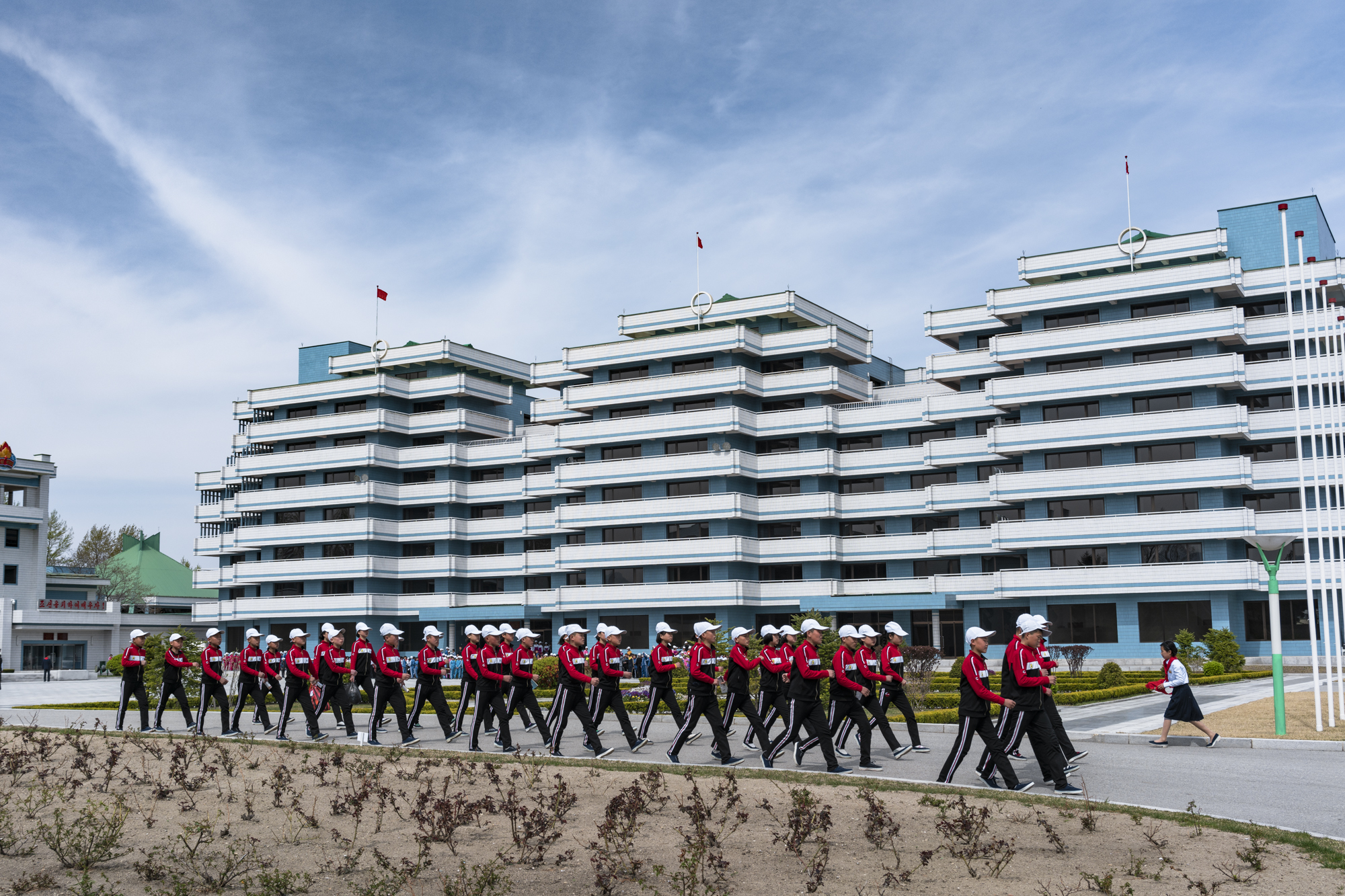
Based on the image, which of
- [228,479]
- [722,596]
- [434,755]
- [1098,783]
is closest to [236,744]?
[434,755]

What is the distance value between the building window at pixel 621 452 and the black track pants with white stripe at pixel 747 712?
4326 cm

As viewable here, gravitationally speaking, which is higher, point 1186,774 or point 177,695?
point 177,695

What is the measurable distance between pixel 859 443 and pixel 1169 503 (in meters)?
16.1

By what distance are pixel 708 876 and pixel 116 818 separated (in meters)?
5.77

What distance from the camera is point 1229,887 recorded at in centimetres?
928

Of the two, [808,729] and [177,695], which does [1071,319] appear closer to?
[808,729]

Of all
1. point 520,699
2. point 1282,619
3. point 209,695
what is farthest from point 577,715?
point 1282,619

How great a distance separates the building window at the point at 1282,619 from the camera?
46.7 metres

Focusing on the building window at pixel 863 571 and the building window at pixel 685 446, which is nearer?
the building window at pixel 863 571

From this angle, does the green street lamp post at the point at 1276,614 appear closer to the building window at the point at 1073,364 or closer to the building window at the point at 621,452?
the building window at the point at 1073,364

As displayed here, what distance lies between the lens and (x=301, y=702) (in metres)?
21.1

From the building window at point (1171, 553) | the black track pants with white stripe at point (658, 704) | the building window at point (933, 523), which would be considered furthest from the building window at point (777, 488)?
the black track pants with white stripe at point (658, 704)

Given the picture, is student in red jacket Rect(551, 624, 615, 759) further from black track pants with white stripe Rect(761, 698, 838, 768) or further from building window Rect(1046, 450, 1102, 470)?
building window Rect(1046, 450, 1102, 470)

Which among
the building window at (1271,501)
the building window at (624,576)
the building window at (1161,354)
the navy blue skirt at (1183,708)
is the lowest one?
the navy blue skirt at (1183,708)
